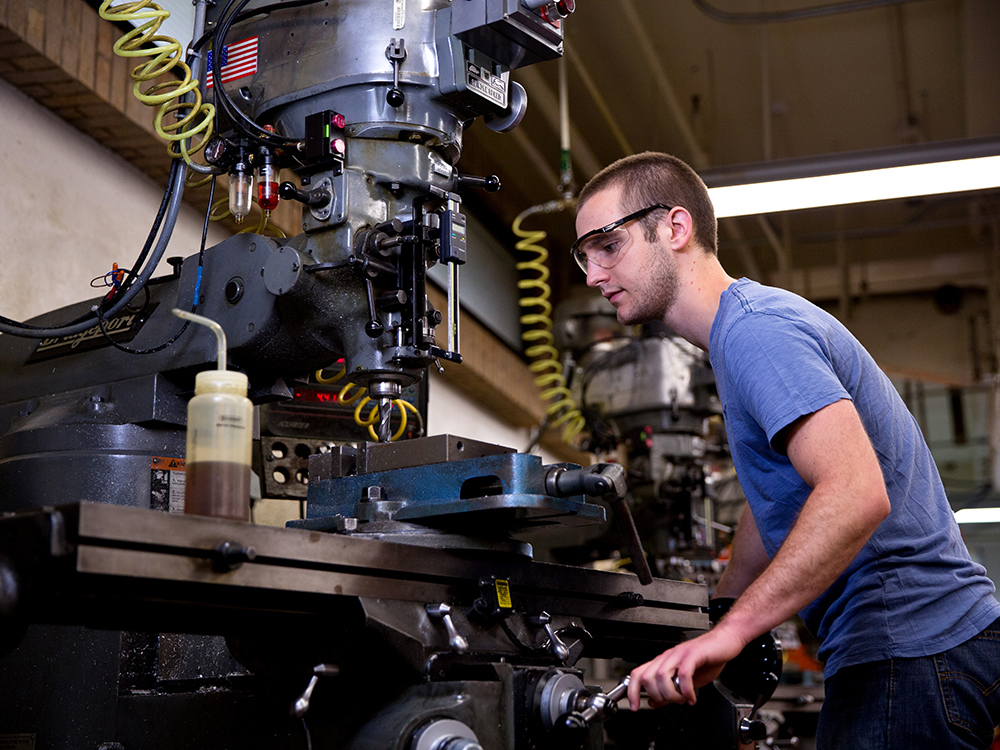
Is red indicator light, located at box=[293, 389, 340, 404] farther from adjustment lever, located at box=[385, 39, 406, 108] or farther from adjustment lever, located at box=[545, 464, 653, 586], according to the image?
adjustment lever, located at box=[545, 464, 653, 586]

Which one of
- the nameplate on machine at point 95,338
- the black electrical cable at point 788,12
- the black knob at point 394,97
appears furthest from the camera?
the black electrical cable at point 788,12

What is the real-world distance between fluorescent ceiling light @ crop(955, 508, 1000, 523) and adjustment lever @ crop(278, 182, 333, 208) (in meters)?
8.90

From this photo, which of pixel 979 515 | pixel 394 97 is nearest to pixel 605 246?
pixel 394 97

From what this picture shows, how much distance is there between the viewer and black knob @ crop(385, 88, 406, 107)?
172 cm

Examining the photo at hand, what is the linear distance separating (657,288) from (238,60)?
866 millimetres

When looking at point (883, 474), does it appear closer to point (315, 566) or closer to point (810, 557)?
point (810, 557)

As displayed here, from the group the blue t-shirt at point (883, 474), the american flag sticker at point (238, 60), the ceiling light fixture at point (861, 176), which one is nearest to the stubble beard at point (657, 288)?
the blue t-shirt at point (883, 474)

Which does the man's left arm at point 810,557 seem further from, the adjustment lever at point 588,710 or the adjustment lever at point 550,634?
the adjustment lever at point 550,634

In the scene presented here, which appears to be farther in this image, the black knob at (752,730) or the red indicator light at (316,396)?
the red indicator light at (316,396)

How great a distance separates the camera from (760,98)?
6172mm

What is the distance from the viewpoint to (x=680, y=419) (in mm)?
4086

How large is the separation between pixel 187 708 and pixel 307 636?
283 mm

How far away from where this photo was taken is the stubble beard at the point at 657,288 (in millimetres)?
1832

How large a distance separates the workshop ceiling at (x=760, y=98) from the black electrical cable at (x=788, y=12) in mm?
14
